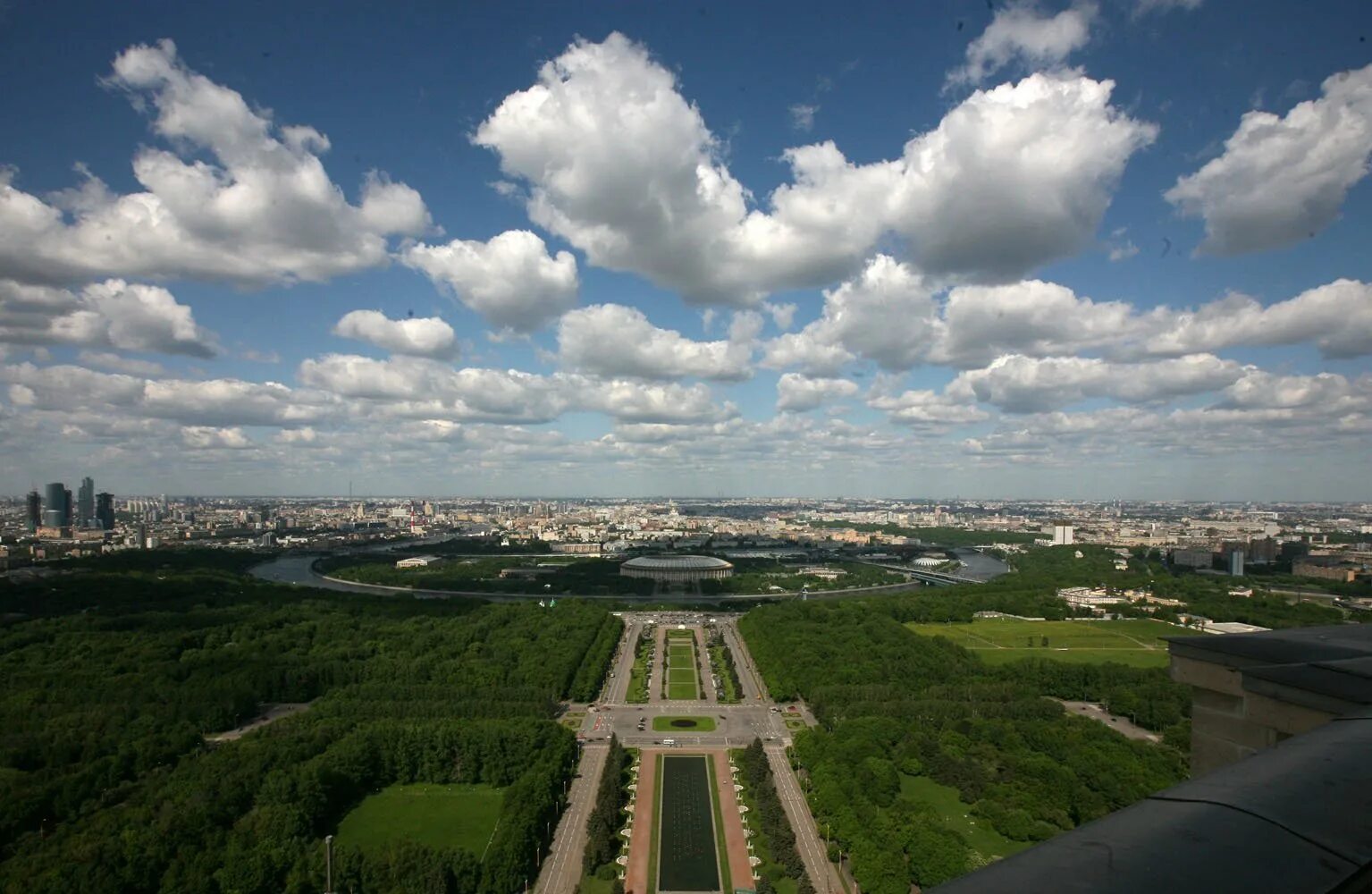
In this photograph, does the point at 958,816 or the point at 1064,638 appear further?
the point at 1064,638

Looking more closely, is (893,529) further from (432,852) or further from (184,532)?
(432,852)

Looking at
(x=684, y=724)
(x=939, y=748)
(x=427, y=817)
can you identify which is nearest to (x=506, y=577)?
(x=684, y=724)

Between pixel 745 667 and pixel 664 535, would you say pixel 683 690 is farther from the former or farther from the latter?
pixel 664 535

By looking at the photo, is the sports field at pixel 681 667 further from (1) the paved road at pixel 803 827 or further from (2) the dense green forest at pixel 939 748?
(1) the paved road at pixel 803 827

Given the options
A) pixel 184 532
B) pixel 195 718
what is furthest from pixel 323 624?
pixel 184 532

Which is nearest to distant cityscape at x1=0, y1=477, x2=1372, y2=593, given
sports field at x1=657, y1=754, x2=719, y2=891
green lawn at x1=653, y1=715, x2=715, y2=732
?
green lawn at x1=653, y1=715, x2=715, y2=732

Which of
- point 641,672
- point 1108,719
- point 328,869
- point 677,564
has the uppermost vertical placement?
point 677,564

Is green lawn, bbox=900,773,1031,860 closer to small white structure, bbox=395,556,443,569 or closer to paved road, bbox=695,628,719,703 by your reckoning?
paved road, bbox=695,628,719,703
